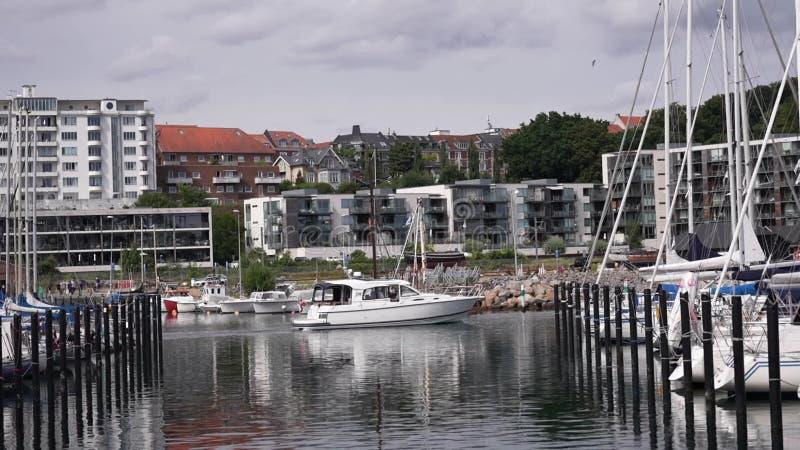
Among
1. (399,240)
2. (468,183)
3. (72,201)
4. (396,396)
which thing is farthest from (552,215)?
(396,396)

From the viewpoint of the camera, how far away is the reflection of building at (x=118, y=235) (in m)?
152

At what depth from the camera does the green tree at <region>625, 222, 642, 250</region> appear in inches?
5891

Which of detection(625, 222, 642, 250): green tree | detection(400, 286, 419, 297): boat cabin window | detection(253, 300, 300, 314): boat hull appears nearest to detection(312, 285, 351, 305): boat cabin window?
detection(400, 286, 419, 297): boat cabin window

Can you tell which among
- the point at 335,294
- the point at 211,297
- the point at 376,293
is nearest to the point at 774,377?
the point at 376,293

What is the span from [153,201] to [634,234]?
66482 mm

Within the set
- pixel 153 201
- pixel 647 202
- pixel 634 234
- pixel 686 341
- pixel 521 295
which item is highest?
pixel 153 201

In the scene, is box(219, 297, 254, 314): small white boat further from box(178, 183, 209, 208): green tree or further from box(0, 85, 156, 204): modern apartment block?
box(0, 85, 156, 204): modern apartment block

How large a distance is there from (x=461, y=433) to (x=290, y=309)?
71176 mm

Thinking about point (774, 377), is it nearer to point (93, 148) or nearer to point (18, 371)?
point (18, 371)

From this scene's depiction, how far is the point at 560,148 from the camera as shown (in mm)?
176625

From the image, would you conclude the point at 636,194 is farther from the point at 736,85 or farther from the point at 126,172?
the point at 736,85

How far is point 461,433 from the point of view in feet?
96.5

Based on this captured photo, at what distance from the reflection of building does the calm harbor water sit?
100 m

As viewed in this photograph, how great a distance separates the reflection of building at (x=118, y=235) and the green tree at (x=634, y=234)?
5278 centimetres
